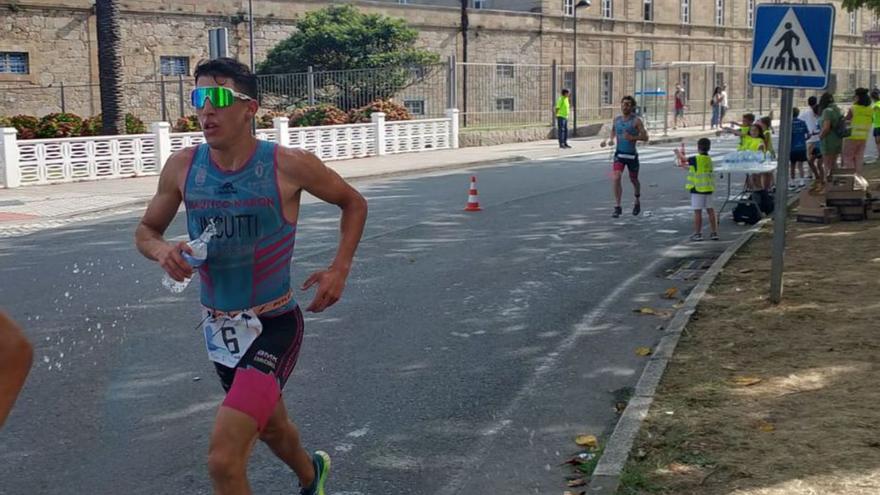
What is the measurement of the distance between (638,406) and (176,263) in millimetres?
3186

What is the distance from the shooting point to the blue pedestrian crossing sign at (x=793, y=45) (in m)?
8.49

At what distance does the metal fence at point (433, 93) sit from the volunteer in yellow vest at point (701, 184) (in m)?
15.5

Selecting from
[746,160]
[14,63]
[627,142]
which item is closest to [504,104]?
[14,63]

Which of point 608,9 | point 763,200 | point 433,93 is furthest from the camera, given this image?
point 608,9

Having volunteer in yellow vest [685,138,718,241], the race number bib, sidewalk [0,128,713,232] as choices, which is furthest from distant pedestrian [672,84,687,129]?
the race number bib

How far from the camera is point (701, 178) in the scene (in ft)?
41.8

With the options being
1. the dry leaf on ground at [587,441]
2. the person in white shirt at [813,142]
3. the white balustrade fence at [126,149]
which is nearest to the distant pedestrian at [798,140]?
the person in white shirt at [813,142]

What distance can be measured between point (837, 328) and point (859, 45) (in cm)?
7013

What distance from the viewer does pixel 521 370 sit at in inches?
285

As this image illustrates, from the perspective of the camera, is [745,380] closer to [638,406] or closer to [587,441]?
[638,406]

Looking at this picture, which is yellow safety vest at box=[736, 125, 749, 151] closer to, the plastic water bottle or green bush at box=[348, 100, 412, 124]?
the plastic water bottle

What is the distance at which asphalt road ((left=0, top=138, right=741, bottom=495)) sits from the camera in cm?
543

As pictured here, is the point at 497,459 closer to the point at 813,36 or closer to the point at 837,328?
the point at 837,328

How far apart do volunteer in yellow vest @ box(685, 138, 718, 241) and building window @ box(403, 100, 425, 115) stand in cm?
2180
